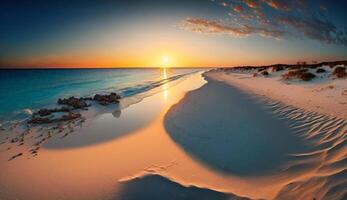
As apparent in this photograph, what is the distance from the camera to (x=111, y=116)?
11258mm

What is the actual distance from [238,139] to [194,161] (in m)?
1.98

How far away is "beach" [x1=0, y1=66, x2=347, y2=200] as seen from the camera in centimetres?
389

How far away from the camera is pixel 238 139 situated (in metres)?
6.50

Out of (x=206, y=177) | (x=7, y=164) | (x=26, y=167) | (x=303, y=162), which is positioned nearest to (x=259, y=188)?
(x=206, y=177)

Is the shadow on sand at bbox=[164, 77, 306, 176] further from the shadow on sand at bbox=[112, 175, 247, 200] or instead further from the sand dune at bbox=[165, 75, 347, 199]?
the shadow on sand at bbox=[112, 175, 247, 200]

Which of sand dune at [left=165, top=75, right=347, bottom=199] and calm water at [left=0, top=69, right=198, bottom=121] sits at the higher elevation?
sand dune at [left=165, top=75, right=347, bottom=199]

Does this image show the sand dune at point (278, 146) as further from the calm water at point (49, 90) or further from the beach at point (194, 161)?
the calm water at point (49, 90)

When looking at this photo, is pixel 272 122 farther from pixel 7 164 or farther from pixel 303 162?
pixel 7 164

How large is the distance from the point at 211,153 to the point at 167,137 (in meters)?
2.01

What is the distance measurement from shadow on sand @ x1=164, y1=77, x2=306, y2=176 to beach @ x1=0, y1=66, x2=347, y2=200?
3 cm

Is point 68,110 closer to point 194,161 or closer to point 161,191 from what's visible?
point 194,161

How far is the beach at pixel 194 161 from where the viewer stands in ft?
12.8

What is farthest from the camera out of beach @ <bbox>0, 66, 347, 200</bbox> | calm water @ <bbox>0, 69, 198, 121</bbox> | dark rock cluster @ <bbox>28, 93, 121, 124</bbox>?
calm water @ <bbox>0, 69, 198, 121</bbox>

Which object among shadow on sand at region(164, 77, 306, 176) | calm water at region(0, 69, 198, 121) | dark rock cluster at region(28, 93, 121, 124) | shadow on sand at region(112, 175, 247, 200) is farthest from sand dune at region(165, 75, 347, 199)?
calm water at region(0, 69, 198, 121)
